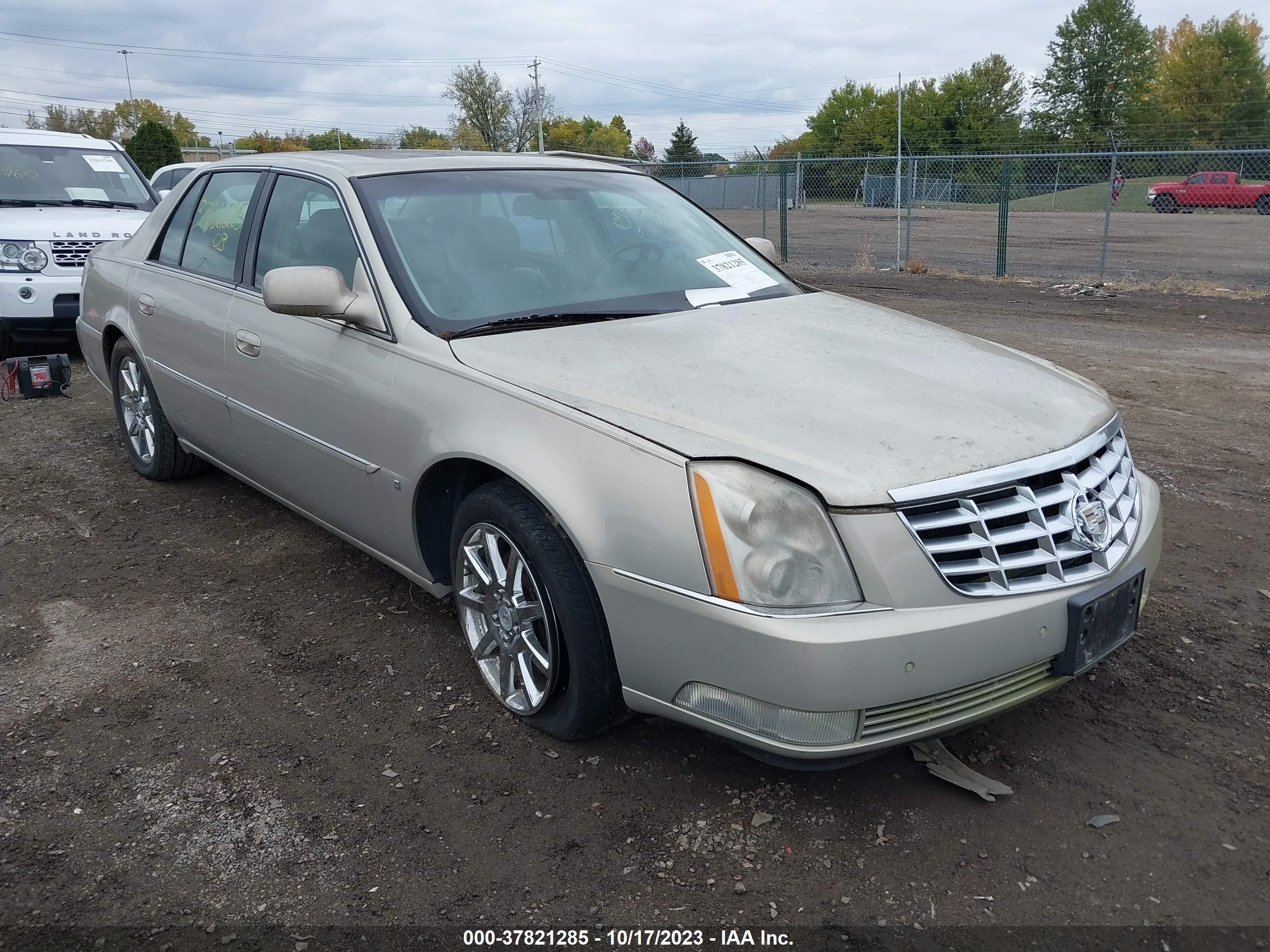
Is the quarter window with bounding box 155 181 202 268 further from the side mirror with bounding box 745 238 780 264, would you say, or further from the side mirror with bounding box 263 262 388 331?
the side mirror with bounding box 745 238 780 264

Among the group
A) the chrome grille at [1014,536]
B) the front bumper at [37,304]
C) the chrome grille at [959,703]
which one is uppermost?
the front bumper at [37,304]

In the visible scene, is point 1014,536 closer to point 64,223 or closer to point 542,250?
point 542,250

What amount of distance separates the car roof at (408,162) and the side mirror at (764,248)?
598 mm

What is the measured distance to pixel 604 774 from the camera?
9.23 feet

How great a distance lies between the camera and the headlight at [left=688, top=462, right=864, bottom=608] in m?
2.29

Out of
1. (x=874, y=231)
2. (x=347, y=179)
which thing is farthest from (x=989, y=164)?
(x=347, y=179)

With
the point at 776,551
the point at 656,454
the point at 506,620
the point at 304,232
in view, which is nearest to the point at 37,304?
the point at 304,232

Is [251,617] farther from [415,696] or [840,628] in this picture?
[840,628]

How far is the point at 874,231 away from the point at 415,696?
22.5 metres

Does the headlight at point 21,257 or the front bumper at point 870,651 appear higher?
the headlight at point 21,257

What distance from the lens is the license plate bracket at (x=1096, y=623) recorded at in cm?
246

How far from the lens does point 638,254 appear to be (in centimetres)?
376

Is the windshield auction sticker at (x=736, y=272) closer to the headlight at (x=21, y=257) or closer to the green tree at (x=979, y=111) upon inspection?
the headlight at (x=21, y=257)

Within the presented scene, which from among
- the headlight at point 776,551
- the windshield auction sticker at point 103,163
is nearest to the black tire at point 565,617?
the headlight at point 776,551
